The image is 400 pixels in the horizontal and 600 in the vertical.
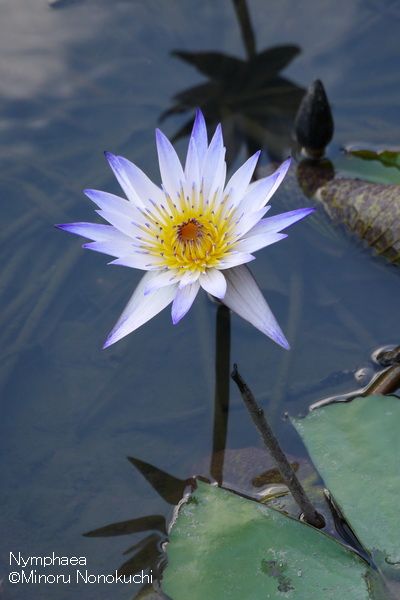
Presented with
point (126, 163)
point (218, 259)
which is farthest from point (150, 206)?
point (218, 259)

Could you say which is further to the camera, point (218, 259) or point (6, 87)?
point (6, 87)

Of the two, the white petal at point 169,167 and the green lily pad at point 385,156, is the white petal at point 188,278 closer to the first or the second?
the white petal at point 169,167

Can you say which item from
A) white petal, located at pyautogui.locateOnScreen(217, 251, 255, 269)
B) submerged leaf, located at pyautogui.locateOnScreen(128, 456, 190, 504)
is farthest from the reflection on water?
submerged leaf, located at pyautogui.locateOnScreen(128, 456, 190, 504)

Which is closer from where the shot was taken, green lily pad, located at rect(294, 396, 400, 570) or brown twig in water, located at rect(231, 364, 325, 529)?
brown twig in water, located at rect(231, 364, 325, 529)

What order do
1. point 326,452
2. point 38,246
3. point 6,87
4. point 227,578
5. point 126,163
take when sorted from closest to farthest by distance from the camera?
point 227,578 < point 326,452 < point 126,163 < point 38,246 < point 6,87

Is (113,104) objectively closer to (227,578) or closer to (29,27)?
(29,27)

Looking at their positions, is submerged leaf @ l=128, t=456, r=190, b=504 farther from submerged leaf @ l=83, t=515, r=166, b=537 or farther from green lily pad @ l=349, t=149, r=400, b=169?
green lily pad @ l=349, t=149, r=400, b=169

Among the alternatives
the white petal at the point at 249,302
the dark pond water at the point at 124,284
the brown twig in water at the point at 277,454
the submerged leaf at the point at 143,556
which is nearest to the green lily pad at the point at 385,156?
the dark pond water at the point at 124,284
